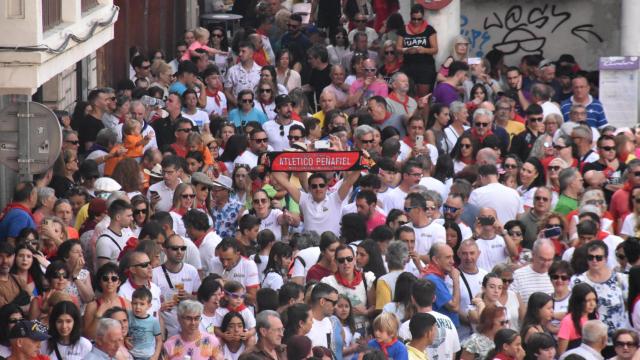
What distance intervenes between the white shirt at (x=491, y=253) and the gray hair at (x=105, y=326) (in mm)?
4543

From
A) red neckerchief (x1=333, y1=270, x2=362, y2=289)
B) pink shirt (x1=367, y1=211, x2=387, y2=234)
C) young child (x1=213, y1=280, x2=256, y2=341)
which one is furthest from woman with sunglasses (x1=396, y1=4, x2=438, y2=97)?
young child (x1=213, y1=280, x2=256, y2=341)

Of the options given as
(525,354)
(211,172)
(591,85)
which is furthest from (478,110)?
(525,354)

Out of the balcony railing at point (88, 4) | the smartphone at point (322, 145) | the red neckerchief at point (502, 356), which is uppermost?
the balcony railing at point (88, 4)

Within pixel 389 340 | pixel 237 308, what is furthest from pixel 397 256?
→ pixel 389 340

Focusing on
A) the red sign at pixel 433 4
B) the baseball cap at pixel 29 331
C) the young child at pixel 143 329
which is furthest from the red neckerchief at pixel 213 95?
the baseball cap at pixel 29 331

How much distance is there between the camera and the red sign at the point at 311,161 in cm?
1730

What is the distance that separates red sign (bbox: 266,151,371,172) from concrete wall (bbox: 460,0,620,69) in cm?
1092

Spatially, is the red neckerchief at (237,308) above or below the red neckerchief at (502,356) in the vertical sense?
above

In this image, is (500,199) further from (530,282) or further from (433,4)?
(433,4)

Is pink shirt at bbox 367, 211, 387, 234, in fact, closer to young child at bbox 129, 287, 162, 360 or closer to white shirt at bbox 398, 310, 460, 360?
white shirt at bbox 398, 310, 460, 360

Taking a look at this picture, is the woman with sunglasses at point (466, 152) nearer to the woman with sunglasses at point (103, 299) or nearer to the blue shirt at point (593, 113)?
the blue shirt at point (593, 113)

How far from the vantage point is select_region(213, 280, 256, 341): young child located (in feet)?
49.8

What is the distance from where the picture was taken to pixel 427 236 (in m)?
17.4

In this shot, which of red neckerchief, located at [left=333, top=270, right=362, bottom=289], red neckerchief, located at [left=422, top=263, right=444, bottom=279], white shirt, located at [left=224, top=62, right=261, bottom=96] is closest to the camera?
red neckerchief, located at [left=333, top=270, right=362, bottom=289]
